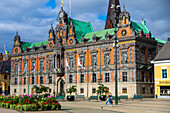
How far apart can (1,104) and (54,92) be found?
120ft

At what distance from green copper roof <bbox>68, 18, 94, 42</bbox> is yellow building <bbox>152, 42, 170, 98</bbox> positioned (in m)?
22.6

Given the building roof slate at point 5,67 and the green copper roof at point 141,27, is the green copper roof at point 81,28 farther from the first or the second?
the building roof slate at point 5,67

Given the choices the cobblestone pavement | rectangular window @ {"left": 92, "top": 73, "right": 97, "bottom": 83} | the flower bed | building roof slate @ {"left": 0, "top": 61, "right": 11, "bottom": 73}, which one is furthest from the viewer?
building roof slate @ {"left": 0, "top": 61, "right": 11, "bottom": 73}

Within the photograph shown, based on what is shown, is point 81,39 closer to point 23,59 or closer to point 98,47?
point 98,47

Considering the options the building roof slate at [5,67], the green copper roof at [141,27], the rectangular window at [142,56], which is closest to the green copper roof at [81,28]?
the green copper roof at [141,27]

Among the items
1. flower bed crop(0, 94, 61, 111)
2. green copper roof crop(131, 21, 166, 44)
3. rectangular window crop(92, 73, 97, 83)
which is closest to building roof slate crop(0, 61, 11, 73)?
rectangular window crop(92, 73, 97, 83)

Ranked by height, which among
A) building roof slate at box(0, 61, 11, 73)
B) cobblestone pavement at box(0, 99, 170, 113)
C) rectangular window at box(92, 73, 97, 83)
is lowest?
cobblestone pavement at box(0, 99, 170, 113)

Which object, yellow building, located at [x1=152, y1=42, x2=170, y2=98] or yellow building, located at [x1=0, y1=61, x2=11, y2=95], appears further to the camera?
yellow building, located at [x1=0, y1=61, x2=11, y2=95]

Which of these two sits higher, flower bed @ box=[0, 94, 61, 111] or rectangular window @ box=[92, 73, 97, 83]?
rectangular window @ box=[92, 73, 97, 83]

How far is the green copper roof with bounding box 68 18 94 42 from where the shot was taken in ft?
234

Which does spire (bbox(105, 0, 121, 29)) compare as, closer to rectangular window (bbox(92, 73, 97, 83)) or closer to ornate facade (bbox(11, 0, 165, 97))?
ornate facade (bbox(11, 0, 165, 97))

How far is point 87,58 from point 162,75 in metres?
18.0

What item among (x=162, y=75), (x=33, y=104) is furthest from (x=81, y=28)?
(x=33, y=104)

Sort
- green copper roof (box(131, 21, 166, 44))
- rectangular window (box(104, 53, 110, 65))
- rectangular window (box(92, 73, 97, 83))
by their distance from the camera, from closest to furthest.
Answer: rectangular window (box(104, 53, 110, 65)) < rectangular window (box(92, 73, 97, 83)) < green copper roof (box(131, 21, 166, 44))
